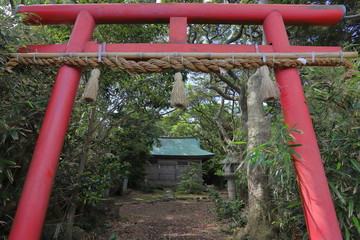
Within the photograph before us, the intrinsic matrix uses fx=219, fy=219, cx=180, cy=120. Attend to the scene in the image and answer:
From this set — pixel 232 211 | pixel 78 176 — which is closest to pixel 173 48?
pixel 78 176

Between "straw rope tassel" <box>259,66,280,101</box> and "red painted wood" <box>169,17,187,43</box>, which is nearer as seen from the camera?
"straw rope tassel" <box>259,66,280,101</box>

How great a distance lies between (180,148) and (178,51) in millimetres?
13610

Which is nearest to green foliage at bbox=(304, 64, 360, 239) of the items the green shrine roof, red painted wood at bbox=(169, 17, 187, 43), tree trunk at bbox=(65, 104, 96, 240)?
red painted wood at bbox=(169, 17, 187, 43)

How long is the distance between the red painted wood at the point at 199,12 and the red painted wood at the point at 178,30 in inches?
2.1

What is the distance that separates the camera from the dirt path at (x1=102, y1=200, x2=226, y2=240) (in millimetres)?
4953

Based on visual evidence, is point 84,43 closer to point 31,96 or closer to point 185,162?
point 31,96

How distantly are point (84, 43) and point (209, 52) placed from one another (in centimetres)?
129

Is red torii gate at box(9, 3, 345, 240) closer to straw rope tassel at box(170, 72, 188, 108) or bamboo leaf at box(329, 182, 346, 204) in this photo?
bamboo leaf at box(329, 182, 346, 204)

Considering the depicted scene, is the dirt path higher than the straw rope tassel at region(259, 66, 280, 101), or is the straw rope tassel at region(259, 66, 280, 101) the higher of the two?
the straw rope tassel at region(259, 66, 280, 101)

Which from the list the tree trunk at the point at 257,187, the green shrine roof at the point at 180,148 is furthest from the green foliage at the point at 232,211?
the green shrine roof at the point at 180,148

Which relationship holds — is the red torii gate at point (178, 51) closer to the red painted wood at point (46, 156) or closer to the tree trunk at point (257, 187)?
the red painted wood at point (46, 156)

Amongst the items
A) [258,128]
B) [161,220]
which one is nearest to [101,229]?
[161,220]

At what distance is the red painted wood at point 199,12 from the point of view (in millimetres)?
2320

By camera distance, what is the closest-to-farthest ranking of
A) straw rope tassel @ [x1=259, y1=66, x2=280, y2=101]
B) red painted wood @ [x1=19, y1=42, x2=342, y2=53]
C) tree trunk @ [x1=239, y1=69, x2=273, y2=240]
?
straw rope tassel @ [x1=259, y1=66, x2=280, y2=101]
red painted wood @ [x1=19, y1=42, x2=342, y2=53]
tree trunk @ [x1=239, y1=69, x2=273, y2=240]
